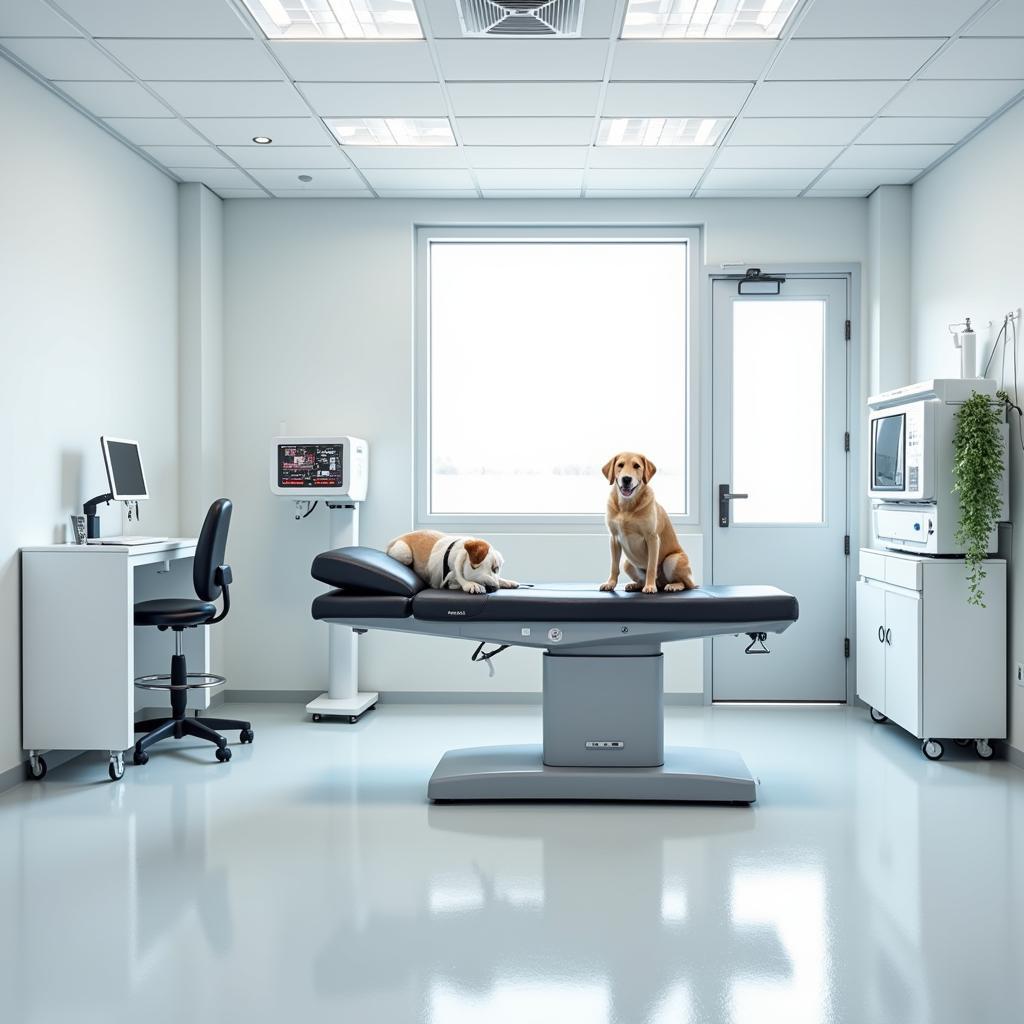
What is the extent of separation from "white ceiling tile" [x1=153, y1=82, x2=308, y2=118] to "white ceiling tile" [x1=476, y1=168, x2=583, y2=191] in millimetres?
1202

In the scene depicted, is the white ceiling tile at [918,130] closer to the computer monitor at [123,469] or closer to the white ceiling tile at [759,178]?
the white ceiling tile at [759,178]

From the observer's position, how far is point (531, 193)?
546 centimetres

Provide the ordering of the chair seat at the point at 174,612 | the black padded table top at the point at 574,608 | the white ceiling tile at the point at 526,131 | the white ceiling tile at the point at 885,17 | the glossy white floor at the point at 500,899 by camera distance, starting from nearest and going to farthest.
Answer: the glossy white floor at the point at 500,899 < the white ceiling tile at the point at 885,17 < the black padded table top at the point at 574,608 < the chair seat at the point at 174,612 < the white ceiling tile at the point at 526,131

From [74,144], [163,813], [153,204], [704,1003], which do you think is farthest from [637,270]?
[704,1003]

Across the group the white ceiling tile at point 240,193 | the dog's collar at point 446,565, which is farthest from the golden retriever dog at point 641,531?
the white ceiling tile at point 240,193

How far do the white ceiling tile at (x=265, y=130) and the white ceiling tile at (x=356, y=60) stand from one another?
0.49 m

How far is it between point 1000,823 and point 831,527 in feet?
7.64

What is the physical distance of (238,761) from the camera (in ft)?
14.0

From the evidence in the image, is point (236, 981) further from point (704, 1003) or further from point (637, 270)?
point (637, 270)

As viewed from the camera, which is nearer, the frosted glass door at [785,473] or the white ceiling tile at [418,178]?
the white ceiling tile at [418,178]

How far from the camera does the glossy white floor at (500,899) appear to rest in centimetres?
219

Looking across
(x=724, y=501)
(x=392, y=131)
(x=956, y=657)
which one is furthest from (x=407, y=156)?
(x=956, y=657)

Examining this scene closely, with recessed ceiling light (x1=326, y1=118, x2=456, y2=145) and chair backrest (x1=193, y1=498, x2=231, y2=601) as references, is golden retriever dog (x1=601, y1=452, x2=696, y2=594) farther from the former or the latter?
recessed ceiling light (x1=326, y1=118, x2=456, y2=145)

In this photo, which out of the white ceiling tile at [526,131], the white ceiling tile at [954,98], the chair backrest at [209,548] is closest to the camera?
Answer: the white ceiling tile at [954,98]
